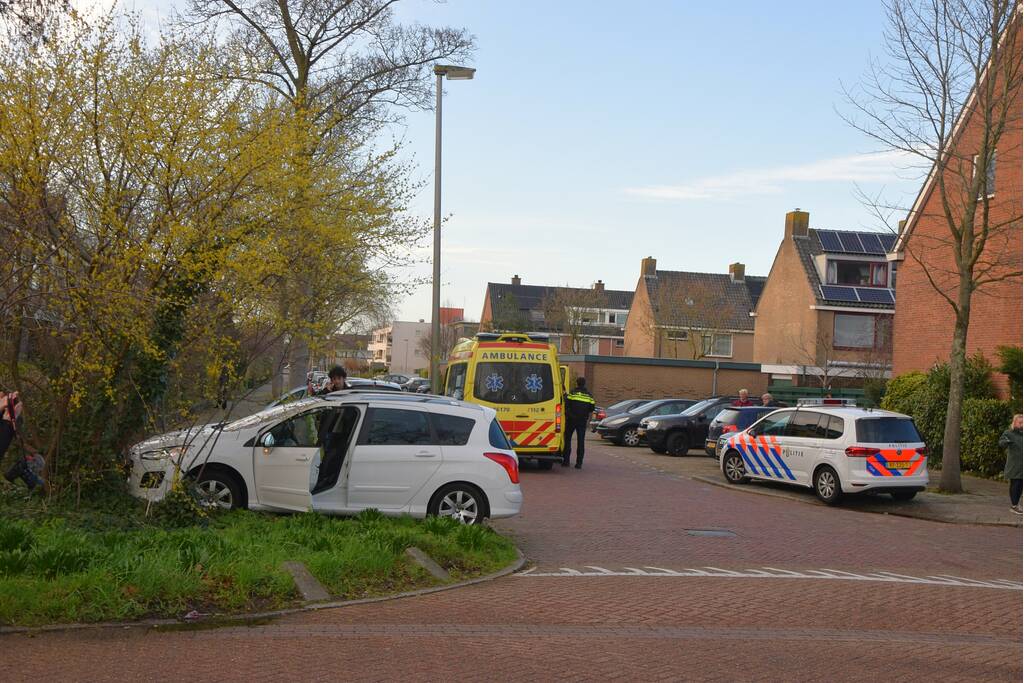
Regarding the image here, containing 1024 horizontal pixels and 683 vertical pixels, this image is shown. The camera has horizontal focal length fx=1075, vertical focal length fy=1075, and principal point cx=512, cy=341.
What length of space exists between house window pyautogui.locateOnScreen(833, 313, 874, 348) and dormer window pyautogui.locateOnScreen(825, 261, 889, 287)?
5.71 feet

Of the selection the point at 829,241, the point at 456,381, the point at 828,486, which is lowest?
the point at 828,486

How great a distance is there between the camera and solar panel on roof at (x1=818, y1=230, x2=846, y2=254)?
50.3 metres

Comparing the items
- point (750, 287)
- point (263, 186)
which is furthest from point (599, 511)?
point (750, 287)

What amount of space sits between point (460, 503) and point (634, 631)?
14.1 ft

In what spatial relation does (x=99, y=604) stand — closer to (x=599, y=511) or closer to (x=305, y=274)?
(x=305, y=274)

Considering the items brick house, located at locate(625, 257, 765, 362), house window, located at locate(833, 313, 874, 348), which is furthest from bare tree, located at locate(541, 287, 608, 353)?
house window, located at locate(833, 313, 874, 348)

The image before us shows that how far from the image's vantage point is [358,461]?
11.7 m

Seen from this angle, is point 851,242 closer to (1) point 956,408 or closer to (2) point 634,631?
(1) point 956,408

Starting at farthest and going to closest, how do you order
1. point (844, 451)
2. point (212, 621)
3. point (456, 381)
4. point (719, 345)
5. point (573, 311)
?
point (573, 311), point (719, 345), point (456, 381), point (844, 451), point (212, 621)

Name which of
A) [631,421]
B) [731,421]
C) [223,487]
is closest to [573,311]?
[631,421]

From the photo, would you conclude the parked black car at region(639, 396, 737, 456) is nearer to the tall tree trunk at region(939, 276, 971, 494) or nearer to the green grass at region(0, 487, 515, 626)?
the tall tree trunk at region(939, 276, 971, 494)

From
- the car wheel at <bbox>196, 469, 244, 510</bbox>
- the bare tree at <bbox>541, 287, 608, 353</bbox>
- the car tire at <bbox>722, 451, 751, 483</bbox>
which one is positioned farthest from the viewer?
the bare tree at <bbox>541, 287, 608, 353</bbox>

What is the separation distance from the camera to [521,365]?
20812mm

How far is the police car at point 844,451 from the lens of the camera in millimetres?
16922
